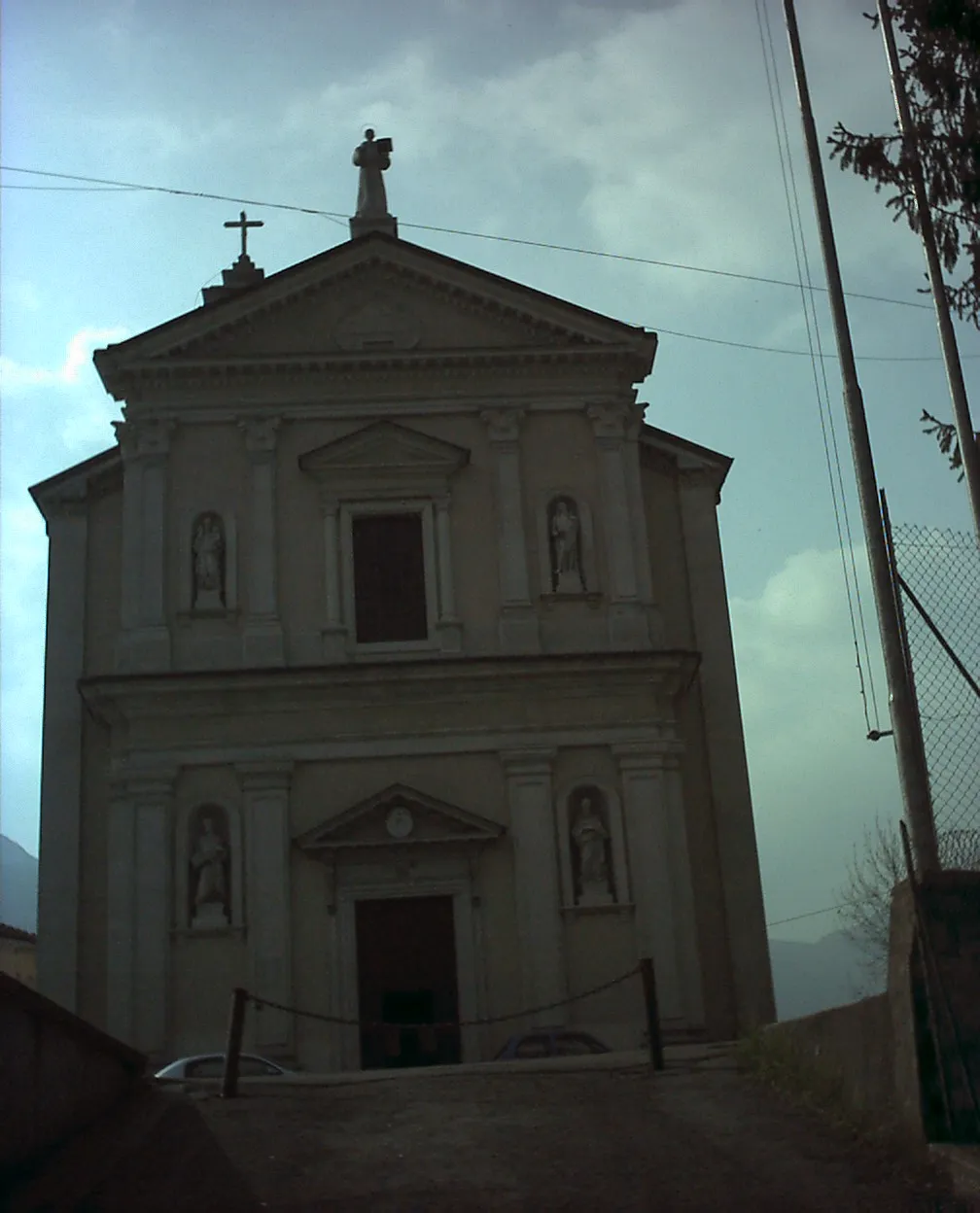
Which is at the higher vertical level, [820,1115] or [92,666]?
[92,666]

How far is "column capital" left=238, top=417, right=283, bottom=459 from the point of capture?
2250 cm

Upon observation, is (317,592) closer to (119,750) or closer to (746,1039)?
(119,750)

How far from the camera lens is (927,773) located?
9.61 metres

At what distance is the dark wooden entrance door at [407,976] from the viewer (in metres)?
19.9

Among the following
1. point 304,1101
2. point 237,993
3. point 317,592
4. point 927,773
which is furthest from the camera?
point 317,592

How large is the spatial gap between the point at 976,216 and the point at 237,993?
906 centimetres

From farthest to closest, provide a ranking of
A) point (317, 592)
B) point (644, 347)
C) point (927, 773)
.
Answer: point (644, 347), point (317, 592), point (927, 773)

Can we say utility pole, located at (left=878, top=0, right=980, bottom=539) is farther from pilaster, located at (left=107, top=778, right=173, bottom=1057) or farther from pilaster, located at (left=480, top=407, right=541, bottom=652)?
pilaster, located at (left=107, top=778, right=173, bottom=1057)

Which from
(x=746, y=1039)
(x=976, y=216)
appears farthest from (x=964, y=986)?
(x=976, y=216)

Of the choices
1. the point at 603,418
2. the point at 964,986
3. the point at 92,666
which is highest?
the point at 603,418

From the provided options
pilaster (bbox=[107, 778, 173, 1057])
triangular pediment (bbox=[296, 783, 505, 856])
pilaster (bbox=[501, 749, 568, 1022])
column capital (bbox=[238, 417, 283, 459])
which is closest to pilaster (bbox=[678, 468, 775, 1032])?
pilaster (bbox=[501, 749, 568, 1022])

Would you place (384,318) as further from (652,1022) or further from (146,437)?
(652,1022)

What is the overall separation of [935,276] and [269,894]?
40.8 feet

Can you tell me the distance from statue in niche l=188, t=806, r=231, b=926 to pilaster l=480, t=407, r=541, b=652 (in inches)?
185
